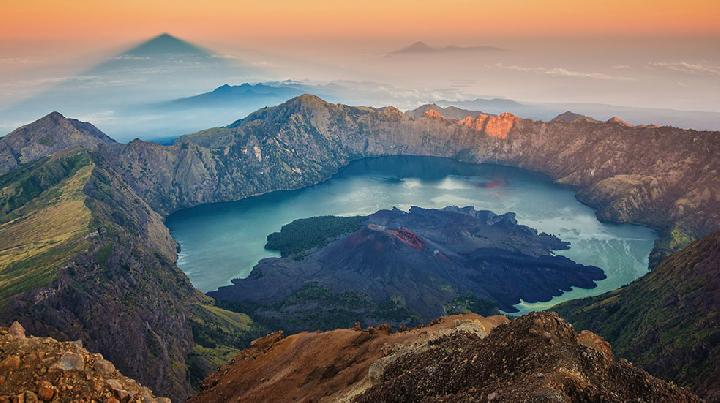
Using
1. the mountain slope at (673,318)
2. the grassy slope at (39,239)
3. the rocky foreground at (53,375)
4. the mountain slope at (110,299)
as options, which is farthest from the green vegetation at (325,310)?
the rocky foreground at (53,375)

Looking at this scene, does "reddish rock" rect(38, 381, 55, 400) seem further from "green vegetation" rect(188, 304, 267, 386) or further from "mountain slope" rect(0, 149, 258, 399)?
"green vegetation" rect(188, 304, 267, 386)

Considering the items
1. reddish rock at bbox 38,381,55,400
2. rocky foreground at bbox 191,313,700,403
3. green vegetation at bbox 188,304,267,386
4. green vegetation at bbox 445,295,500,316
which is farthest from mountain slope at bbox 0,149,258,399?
reddish rock at bbox 38,381,55,400

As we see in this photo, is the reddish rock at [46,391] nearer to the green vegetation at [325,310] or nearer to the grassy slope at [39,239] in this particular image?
the grassy slope at [39,239]

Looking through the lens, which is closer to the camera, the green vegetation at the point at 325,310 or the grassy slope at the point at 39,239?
the grassy slope at the point at 39,239

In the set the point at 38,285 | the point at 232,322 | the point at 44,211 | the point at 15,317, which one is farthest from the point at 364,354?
the point at 44,211

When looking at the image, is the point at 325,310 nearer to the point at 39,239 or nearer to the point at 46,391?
the point at 39,239

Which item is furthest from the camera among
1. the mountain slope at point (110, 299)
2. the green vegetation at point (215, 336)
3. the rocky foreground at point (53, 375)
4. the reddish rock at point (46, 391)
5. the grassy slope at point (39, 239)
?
the green vegetation at point (215, 336)

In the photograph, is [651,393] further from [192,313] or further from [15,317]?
[192,313]
